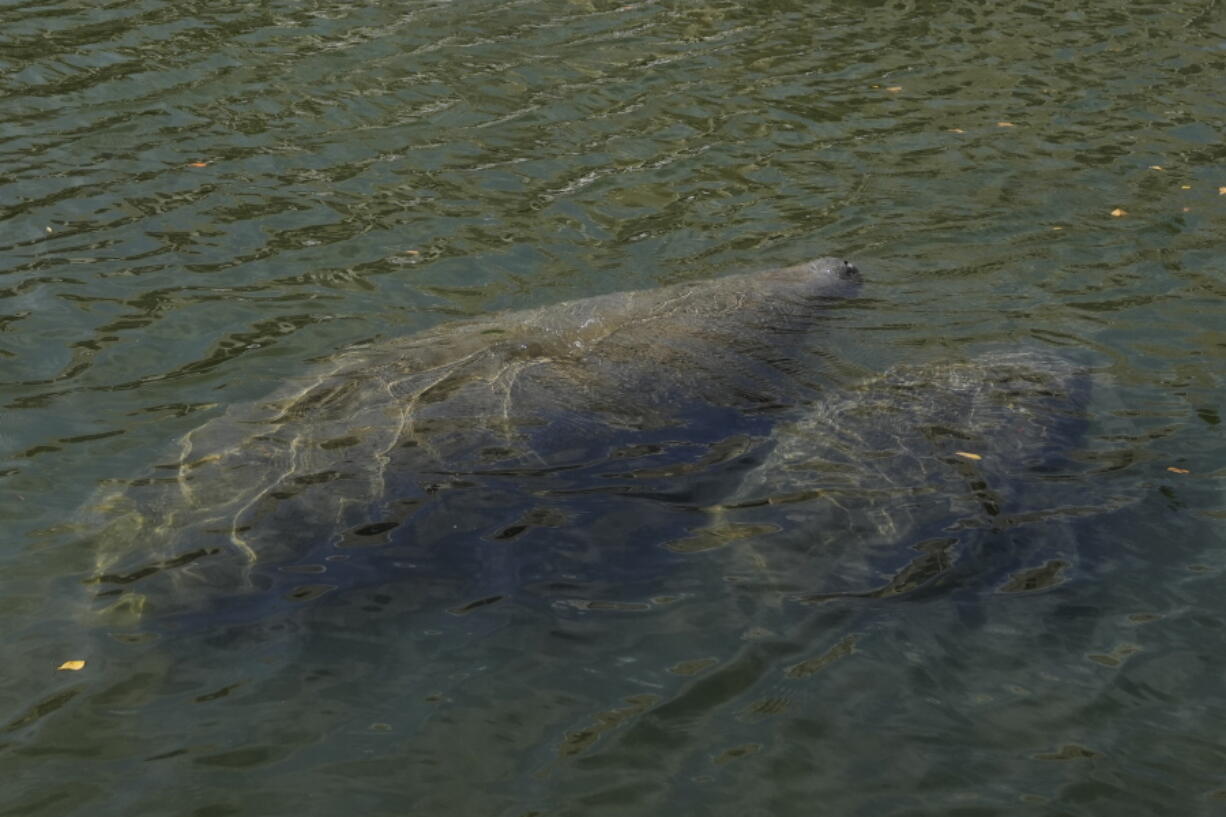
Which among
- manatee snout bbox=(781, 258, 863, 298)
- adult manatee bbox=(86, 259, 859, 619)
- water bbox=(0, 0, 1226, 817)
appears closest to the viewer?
water bbox=(0, 0, 1226, 817)

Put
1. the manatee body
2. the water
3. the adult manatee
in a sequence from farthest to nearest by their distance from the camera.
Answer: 1. the manatee body
2. the adult manatee
3. the water

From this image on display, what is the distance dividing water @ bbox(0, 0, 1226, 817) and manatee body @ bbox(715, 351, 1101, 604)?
0.10 meters

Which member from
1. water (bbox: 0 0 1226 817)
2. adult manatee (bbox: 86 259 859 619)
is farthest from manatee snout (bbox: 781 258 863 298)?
adult manatee (bbox: 86 259 859 619)

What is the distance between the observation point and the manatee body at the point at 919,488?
6.23 m

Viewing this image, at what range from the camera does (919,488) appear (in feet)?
22.3

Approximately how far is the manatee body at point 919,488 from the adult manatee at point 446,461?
364 mm

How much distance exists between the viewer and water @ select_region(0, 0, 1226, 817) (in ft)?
16.6

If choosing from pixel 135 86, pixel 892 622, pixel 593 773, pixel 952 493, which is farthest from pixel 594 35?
pixel 593 773

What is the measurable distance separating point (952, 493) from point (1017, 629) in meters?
1.05

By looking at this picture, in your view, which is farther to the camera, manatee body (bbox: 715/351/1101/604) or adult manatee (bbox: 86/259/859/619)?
manatee body (bbox: 715/351/1101/604)

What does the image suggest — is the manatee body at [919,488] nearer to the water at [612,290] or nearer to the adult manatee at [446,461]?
the water at [612,290]

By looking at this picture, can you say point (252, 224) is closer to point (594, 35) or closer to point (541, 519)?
point (541, 519)

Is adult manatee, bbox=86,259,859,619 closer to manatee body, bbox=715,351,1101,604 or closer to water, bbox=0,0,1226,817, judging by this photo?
water, bbox=0,0,1226,817

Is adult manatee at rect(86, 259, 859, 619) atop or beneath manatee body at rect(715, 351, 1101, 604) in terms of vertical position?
atop
